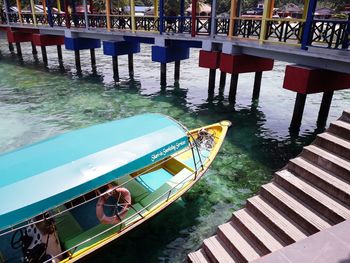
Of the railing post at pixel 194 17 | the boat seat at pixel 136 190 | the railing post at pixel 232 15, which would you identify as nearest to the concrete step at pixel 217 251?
the boat seat at pixel 136 190

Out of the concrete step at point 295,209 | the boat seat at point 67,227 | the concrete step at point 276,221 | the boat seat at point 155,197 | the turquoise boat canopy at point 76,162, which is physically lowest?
the boat seat at point 67,227

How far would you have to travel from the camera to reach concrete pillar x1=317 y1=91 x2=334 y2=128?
14.5 metres

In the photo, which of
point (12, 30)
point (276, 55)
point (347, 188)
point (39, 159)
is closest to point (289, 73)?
point (276, 55)

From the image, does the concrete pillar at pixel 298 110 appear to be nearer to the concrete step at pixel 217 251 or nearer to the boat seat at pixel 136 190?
the boat seat at pixel 136 190

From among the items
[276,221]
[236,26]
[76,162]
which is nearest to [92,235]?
[76,162]

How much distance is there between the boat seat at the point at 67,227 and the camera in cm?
703

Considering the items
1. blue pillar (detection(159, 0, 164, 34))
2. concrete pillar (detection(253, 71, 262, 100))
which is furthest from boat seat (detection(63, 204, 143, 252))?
concrete pillar (detection(253, 71, 262, 100))

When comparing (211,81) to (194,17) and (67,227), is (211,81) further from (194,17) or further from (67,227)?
(67,227)

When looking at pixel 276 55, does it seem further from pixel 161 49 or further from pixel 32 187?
pixel 32 187

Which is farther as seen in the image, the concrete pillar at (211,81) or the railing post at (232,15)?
the concrete pillar at (211,81)

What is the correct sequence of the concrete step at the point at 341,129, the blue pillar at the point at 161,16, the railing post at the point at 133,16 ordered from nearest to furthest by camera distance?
the concrete step at the point at 341,129, the blue pillar at the point at 161,16, the railing post at the point at 133,16

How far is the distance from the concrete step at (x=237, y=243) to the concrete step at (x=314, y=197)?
1.41m

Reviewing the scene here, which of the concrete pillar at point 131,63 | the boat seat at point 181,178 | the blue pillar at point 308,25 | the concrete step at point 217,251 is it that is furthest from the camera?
the concrete pillar at point 131,63

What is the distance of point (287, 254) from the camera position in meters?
4.67
